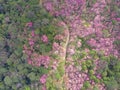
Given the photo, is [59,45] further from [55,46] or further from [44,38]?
[44,38]

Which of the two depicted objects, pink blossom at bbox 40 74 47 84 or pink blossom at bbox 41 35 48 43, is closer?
pink blossom at bbox 40 74 47 84

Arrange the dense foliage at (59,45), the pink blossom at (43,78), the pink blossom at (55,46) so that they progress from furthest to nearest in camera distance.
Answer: the pink blossom at (55,46) < the dense foliage at (59,45) < the pink blossom at (43,78)

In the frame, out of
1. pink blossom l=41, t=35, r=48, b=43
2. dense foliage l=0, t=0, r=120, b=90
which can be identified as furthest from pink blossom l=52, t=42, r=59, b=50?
pink blossom l=41, t=35, r=48, b=43

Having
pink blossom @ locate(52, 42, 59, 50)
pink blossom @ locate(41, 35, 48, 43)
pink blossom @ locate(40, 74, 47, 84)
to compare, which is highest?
pink blossom @ locate(41, 35, 48, 43)

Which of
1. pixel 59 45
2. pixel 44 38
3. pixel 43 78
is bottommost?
pixel 43 78

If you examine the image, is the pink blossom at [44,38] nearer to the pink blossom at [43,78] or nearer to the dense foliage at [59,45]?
the dense foliage at [59,45]

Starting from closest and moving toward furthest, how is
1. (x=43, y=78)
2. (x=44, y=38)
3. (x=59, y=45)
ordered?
(x=43, y=78) < (x=44, y=38) < (x=59, y=45)

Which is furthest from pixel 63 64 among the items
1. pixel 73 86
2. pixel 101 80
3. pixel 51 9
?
pixel 51 9

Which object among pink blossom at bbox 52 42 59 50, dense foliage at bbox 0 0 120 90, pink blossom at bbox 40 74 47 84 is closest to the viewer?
pink blossom at bbox 40 74 47 84

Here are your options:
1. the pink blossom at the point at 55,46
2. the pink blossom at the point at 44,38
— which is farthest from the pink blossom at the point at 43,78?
the pink blossom at the point at 44,38

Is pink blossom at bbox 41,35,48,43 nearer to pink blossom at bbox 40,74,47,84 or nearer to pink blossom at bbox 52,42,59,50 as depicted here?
pink blossom at bbox 52,42,59,50

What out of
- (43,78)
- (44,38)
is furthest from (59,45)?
(43,78)

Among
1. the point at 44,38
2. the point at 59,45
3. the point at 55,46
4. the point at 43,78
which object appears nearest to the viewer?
the point at 43,78
